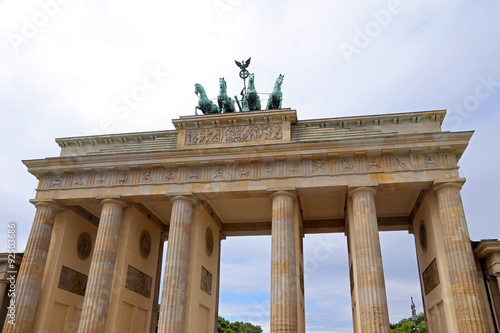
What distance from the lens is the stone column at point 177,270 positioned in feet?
60.6

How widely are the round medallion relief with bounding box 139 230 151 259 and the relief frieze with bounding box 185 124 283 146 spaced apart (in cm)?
682

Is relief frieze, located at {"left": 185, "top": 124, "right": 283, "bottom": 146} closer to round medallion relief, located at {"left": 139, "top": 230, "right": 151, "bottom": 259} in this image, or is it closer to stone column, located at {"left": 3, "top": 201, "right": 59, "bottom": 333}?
round medallion relief, located at {"left": 139, "top": 230, "right": 151, "bottom": 259}

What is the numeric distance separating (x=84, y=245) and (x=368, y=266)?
17651 mm

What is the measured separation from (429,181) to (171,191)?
1346 centimetres

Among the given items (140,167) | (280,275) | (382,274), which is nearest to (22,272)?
(140,167)

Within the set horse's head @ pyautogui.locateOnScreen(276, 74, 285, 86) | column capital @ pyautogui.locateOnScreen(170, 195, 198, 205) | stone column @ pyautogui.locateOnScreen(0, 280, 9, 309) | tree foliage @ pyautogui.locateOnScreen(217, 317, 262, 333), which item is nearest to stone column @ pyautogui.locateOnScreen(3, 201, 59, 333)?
stone column @ pyautogui.locateOnScreen(0, 280, 9, 309)

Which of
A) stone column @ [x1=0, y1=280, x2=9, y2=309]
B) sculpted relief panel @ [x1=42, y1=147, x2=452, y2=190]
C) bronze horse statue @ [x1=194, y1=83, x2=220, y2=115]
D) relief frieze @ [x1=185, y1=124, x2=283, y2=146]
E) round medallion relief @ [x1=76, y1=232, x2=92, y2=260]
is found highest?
bronze horse statue @ [x1=194, y1=83, x2=220, y2=115]

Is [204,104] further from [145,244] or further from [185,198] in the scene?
[145,244]

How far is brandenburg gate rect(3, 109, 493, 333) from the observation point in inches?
723

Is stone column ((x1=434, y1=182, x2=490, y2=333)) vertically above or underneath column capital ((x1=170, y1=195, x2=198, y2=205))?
underneath

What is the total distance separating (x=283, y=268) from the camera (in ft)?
61.0

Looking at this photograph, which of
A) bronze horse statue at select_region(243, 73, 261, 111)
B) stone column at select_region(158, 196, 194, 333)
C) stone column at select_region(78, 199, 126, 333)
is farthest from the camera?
bronze horse statue at select_region(243, 73, 261, 111)

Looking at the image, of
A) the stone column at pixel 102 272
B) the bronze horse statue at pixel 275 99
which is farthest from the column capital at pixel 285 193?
the stone column at pixel 102 272

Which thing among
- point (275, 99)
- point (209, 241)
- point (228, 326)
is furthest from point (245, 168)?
point (228, 326)
